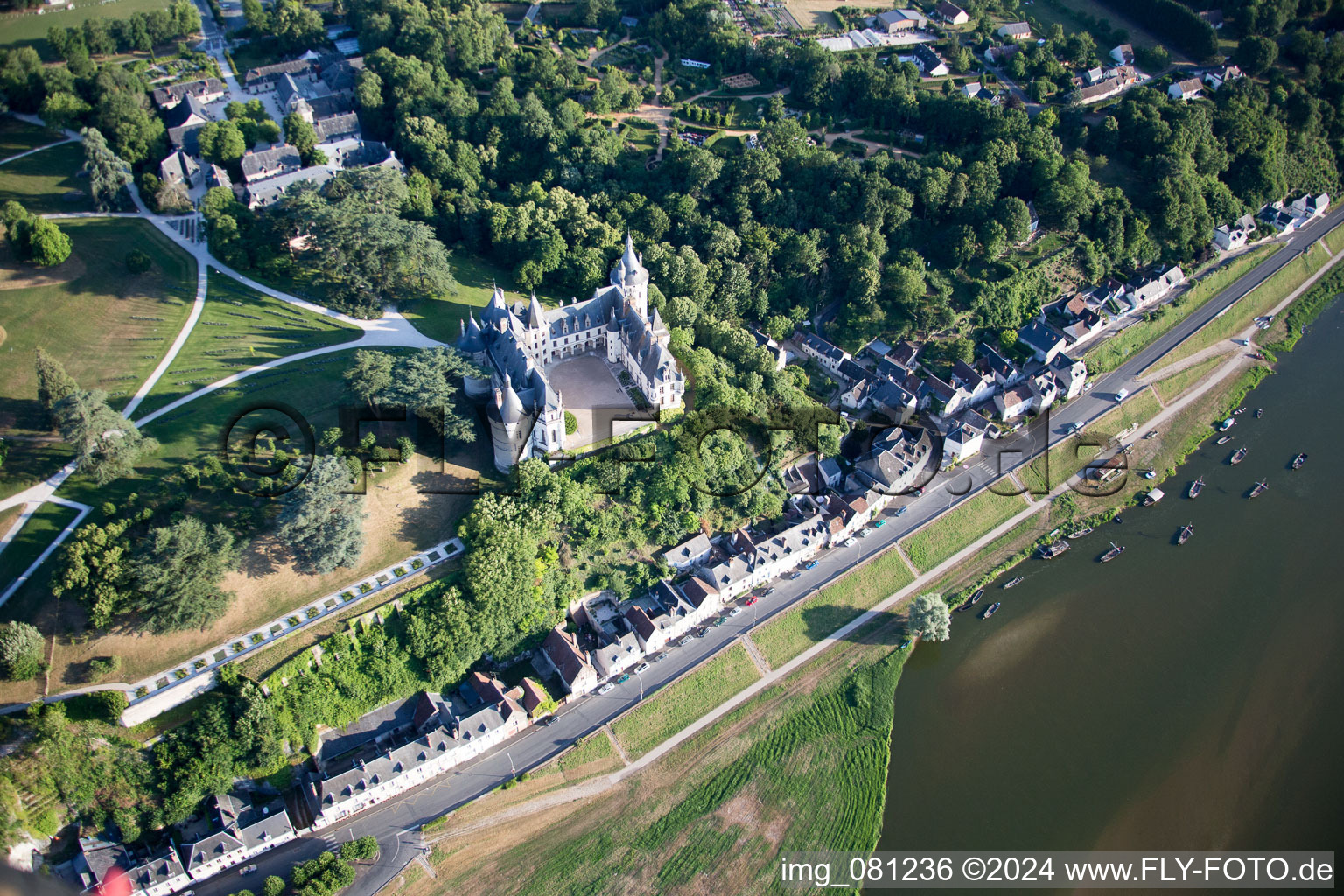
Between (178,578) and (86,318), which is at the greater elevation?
(86,318)

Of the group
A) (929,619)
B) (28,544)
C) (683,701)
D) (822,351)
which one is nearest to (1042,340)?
(822,351)

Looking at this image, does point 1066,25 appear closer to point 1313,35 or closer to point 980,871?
point 1313,35

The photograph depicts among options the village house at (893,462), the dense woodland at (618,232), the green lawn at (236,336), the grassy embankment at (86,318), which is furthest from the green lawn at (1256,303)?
the grassy embankment at (86,318)

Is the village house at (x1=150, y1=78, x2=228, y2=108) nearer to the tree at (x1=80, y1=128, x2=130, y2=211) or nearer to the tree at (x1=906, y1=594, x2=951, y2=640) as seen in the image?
the tree at (x1=80, y1=128, x2=130, y2=211)

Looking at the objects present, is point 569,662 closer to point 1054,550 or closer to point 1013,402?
point 1054,550

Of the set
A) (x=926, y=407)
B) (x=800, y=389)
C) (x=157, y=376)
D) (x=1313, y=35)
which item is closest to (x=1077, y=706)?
(x=926, y=407)

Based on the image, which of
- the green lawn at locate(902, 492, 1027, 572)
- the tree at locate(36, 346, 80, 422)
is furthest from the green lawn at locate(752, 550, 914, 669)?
the tree at locate(36, 346, 80, 422)
